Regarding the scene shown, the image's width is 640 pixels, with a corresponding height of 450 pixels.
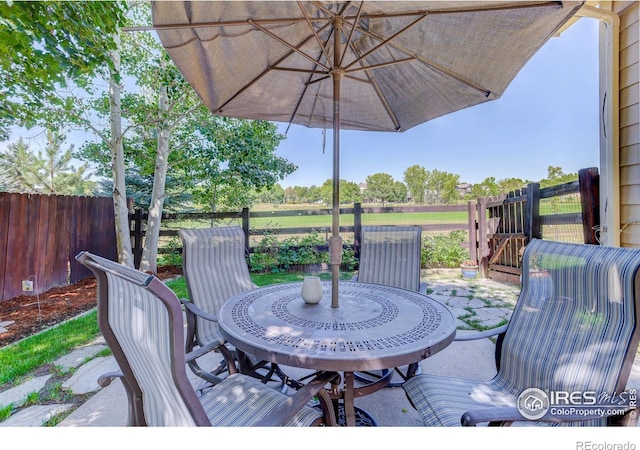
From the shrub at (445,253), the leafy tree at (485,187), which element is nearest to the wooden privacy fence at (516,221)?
the shrub at (445,253)

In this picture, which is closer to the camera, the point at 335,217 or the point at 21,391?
the point at 335,217

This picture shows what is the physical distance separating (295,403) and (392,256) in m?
1.91

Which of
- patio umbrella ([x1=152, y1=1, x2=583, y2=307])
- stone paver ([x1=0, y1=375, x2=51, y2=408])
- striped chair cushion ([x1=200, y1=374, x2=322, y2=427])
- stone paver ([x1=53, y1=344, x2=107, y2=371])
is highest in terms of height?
patio umbrella ([x1=152, y1=1, x2=583, y2=307])

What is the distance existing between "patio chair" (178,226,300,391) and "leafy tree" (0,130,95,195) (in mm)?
8301

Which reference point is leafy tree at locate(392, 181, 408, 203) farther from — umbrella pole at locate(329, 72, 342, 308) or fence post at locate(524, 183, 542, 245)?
umbrella pole at locate(329, 72, 342, 308)

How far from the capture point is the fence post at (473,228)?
5352mm

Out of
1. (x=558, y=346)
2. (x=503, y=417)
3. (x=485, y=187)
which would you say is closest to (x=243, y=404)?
(x=503, y=417)

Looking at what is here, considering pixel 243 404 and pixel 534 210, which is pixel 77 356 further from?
pixel 534 210

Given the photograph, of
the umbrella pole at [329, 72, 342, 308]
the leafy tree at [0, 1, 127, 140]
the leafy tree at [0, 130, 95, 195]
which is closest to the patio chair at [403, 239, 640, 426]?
the umbrella pole at [329, 72, 342, 308]

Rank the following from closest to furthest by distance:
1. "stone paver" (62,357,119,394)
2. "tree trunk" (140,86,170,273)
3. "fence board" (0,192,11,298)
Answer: "stone paver" (62,357,119,394)
"fence board" (0,192,11,298)
"tree trunk" (140,86,170,273)

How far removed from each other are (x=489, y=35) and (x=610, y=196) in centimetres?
190

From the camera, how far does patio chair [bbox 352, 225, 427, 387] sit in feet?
8.87

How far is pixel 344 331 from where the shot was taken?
140cm
